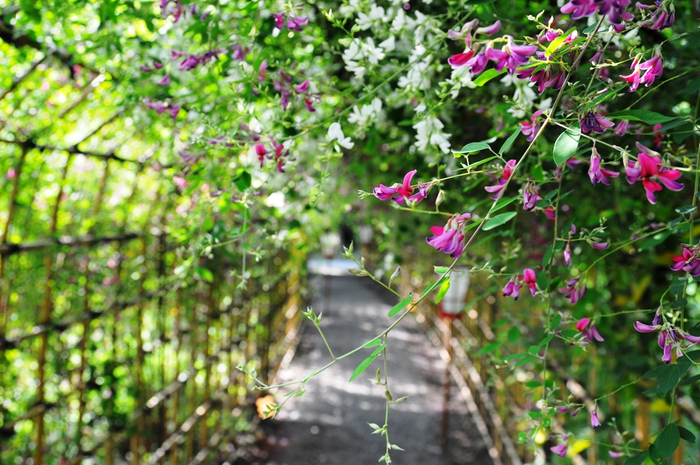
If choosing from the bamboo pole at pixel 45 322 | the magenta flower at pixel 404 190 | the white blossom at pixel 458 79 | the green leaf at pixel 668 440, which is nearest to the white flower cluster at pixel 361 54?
the white blossom at pixel 458 79

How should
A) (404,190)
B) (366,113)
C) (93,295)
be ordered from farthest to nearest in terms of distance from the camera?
1. (93,295)
2. (366,113)
3. (404,190)

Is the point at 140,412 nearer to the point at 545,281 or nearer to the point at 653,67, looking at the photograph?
the point at 545,281

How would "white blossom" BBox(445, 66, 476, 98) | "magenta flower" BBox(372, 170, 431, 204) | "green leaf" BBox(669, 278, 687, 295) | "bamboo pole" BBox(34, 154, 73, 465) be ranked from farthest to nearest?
1. "bamboo pole" BBox(34, 154, 73, 465)
2. "white blossom" BBox(445, 66, 476, 98)
3. "green leaf" BBox(669, 278, 687, 295)
4. "magenta flower" BBox(372, 170, 431, 204)

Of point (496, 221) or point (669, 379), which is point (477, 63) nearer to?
point (496, 221)

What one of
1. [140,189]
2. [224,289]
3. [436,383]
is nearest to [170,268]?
[140,189]

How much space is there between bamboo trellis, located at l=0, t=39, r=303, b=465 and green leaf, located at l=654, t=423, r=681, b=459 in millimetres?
1041

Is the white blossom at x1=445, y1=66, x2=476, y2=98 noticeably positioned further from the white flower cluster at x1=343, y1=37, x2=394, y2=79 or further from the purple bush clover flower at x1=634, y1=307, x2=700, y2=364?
the purple bush clover flower at x1=634, y1=307, x2=700, y2=364

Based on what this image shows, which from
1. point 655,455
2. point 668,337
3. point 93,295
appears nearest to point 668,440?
point 655,455

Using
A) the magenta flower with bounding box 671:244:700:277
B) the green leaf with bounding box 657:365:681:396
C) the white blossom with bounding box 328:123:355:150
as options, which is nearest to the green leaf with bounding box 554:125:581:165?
the magenta flower with bounding box 671:244:700:277

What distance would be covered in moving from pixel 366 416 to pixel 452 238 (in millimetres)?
3497

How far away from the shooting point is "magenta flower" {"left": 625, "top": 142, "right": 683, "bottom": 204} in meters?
0.41

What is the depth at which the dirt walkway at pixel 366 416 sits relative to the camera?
315 cm

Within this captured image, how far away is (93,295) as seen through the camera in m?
2.04

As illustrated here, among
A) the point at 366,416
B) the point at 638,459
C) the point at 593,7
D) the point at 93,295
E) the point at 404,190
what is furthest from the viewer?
the point at 366,416
